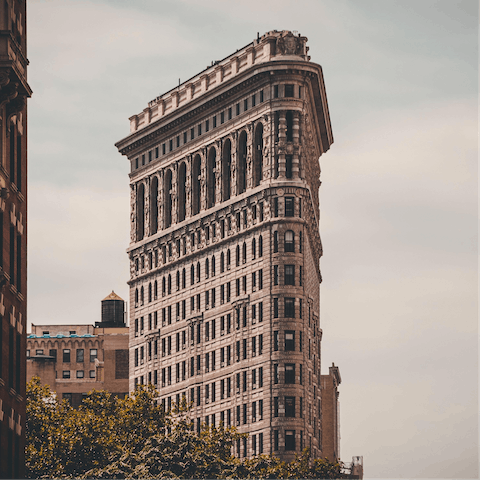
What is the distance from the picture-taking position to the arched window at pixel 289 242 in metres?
178

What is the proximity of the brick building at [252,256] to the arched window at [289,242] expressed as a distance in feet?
0.37

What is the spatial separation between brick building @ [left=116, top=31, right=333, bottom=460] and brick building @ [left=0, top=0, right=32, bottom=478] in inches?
3838

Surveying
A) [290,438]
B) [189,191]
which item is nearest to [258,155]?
[189,191]

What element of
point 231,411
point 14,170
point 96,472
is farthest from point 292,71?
point 14,170

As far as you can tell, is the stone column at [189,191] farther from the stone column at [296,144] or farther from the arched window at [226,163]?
the stone column at [296,144]

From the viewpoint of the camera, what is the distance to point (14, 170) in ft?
255

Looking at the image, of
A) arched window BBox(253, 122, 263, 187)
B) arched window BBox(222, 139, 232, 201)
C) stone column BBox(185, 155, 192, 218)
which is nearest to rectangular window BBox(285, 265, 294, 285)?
arched window BBox(253, 122, 263, 187)

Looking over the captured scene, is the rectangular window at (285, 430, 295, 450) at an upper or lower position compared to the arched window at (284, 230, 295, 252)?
lower

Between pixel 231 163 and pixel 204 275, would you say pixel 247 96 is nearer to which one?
pixel 231 163

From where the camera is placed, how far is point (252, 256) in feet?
597

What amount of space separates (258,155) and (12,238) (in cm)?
11031

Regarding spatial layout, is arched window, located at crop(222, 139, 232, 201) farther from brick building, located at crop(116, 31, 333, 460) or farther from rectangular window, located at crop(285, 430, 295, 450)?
rectangular window, located at crop(285, 430, 295, 450)

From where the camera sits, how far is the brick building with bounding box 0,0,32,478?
72938 millimetres

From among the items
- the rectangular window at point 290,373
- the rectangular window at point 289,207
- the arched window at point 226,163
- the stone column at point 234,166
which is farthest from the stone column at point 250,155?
the rectangular window at point 290,373
